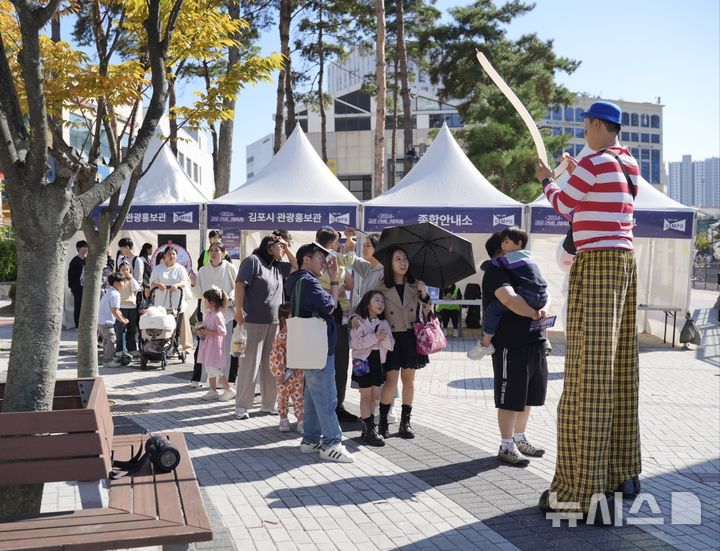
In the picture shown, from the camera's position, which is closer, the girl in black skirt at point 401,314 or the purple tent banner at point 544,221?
the girl in black skirt at point 401,314

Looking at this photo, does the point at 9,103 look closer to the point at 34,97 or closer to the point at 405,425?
the point at 34,97

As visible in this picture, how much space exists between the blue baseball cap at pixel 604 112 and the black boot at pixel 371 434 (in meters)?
3.52

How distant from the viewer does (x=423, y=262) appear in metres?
7.83

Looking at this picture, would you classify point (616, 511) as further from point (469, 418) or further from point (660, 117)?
point (660, 117)

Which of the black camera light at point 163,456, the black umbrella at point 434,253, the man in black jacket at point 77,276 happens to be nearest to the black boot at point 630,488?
the black umbrella at point 434,253

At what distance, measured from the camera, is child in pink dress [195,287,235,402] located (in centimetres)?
975

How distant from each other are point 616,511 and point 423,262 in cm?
325

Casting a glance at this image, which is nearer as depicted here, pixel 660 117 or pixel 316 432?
pixel 316 432

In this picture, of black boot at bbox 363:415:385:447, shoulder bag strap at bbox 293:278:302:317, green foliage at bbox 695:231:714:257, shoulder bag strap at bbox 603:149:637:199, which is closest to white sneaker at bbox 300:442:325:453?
black boot at bbox 363:415:385:447

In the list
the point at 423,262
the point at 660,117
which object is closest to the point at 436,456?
the point at 423,262

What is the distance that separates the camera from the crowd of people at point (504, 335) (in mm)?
4910

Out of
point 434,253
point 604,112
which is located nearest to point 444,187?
point 434,253

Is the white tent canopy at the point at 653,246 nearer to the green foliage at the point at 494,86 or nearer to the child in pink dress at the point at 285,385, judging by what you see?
the child in pink dress at the point at 285,385

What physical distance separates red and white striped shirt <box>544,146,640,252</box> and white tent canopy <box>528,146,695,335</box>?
9.82 metres
